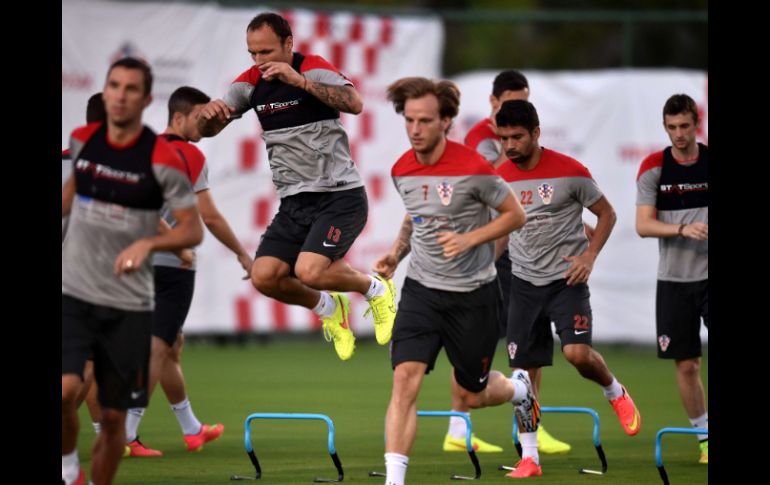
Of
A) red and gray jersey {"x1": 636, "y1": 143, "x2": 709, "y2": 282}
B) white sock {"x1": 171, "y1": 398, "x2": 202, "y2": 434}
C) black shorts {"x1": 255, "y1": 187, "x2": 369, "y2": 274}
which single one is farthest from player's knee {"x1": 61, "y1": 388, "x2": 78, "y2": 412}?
red and gray jersey {"x1": 636, "y1": 143, "x2": 709, "y2": 282}

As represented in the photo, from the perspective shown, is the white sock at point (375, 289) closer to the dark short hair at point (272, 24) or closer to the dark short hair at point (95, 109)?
the dark short hair at point (272, 24)

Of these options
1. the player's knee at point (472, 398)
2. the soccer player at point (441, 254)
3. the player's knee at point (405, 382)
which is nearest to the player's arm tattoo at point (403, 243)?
the soccer player at point (441, 254)

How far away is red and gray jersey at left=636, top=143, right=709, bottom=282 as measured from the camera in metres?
9.90

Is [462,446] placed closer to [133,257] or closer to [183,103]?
[183,103]

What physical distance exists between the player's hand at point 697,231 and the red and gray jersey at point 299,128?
95.7 inches

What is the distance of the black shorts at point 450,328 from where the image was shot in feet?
26.5

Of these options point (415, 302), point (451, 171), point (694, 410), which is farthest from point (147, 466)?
point (694, 410)

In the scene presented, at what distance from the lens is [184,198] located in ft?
22.1

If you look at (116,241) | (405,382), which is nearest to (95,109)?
(116,241)

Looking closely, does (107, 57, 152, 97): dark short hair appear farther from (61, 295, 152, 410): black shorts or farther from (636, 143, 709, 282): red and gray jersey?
(636, 143, 709, 282): red and gray jersey

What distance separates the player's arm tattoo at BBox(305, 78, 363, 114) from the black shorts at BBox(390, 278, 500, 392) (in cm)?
131

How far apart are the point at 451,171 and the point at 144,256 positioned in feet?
7.28

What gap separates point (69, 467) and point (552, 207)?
156 inches
